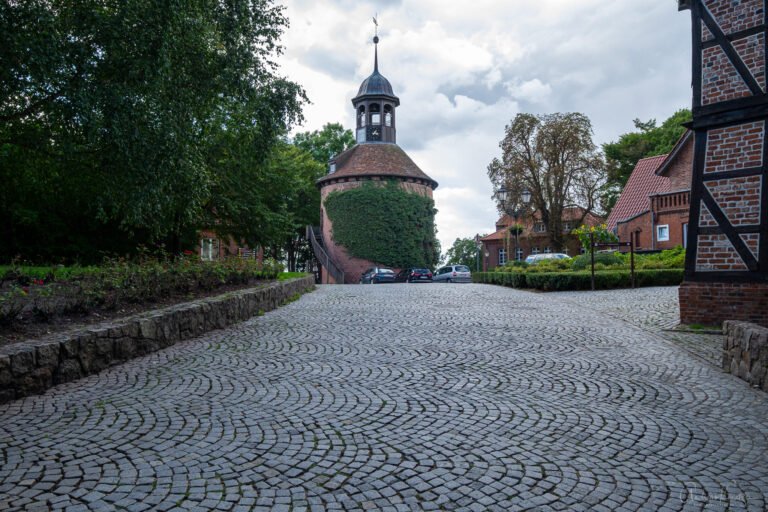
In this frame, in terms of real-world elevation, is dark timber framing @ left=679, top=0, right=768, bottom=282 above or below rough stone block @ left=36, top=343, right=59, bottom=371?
above

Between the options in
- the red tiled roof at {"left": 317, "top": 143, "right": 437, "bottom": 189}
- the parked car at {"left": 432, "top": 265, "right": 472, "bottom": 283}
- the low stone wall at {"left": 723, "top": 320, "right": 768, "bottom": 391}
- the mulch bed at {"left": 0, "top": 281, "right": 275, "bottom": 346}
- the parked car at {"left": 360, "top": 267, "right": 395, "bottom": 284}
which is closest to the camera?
the low stone wall at {"left": 723, "top": 320, "right": 768, "bottom": 391}

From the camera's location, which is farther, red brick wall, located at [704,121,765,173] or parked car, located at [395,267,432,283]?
parked car, located at [395,267,432,283]

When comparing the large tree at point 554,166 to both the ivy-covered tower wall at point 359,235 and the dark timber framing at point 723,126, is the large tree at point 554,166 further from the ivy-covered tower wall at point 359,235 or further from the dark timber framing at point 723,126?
the dark timber framing at point 723,126

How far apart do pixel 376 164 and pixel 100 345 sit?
34.7 metres

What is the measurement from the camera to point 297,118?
590 inches

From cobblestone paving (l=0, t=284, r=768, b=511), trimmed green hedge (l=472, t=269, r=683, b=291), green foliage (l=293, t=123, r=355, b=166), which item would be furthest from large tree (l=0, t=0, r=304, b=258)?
green foliage (l=293, t=123, r=355, b=166)

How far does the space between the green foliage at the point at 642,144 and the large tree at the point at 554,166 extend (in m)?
4.83

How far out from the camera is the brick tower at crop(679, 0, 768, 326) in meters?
7.89

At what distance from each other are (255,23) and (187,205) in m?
5.39

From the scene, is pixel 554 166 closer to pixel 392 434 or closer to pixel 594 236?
pixel 594 236

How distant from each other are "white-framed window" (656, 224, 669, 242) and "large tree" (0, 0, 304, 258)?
2223 centimetres

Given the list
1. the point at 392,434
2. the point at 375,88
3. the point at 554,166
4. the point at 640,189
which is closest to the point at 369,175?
the point at 375,88

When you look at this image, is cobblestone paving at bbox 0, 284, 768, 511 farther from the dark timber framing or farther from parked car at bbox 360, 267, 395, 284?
parked car at bbox 360, 267, 395, 284

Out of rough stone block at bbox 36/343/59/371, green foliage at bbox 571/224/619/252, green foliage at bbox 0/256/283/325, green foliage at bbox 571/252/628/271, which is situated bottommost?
rough stone block at bbox 36/343/59/371
